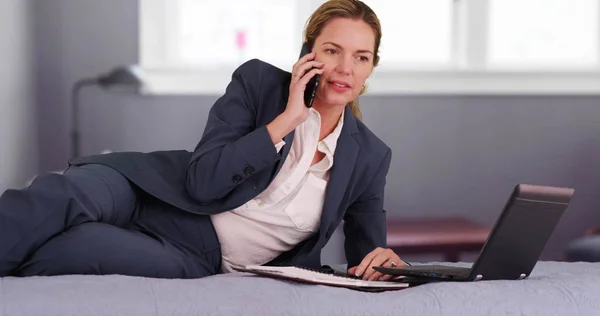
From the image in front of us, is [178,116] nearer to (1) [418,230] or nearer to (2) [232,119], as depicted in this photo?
(1) [418,230]

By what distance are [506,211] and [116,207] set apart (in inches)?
32.2

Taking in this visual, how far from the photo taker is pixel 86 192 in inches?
67.1

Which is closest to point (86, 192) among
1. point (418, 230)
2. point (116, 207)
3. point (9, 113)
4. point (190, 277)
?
point (116, 207)

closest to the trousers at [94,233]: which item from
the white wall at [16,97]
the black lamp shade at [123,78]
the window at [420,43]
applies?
the white wall at [16,97]

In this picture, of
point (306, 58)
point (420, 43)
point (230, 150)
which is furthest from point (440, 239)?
point (230, 150)

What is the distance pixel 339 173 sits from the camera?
191 cm

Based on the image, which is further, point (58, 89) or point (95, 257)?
point (58, 89)

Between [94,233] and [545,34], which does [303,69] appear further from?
[545,34]

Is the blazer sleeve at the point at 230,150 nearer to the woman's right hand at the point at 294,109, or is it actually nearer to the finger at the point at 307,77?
the woman's right hand at the point at 294,109

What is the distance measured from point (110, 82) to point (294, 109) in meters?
2.20

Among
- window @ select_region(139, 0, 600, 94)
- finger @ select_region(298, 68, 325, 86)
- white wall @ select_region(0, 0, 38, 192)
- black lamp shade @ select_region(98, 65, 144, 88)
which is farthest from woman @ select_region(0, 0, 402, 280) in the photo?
window @ select_region(139, 0, 600, 94)

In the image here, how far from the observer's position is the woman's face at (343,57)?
1.91 metres

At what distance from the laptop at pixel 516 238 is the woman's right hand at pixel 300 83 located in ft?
1.21

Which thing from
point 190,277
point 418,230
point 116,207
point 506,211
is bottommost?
point 418,230
